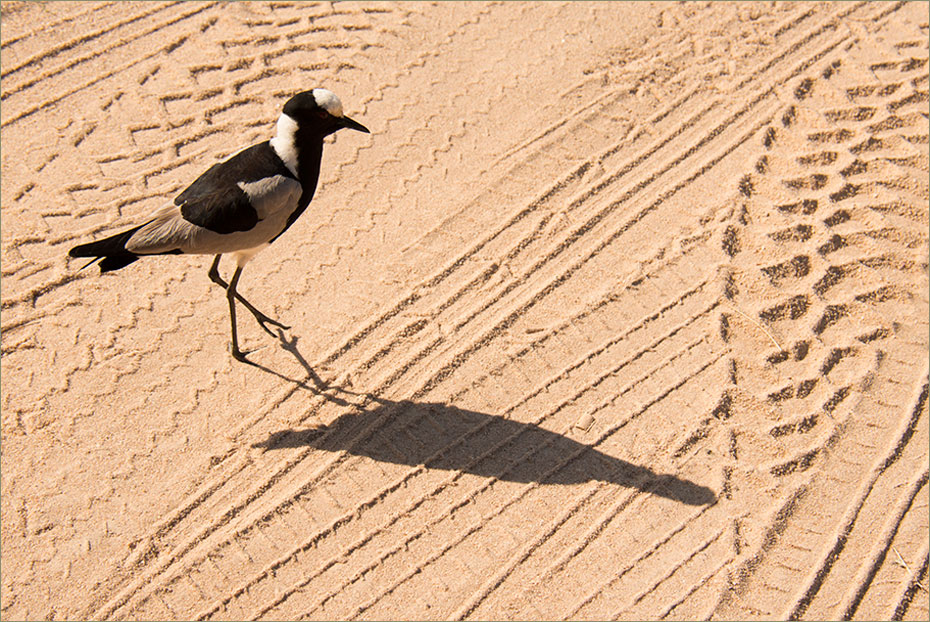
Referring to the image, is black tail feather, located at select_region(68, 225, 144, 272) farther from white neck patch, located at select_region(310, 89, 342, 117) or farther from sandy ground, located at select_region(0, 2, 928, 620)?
white neck patch, located at select_region(310, 89, 342, 117)

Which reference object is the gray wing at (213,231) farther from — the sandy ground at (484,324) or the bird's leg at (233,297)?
the sandy ground at (484,324)

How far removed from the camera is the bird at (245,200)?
12.2 ft

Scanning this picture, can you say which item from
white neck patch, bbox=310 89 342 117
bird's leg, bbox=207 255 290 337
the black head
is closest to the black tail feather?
bird's leg, bbox=207 255 290 337

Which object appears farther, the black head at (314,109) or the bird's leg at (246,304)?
the bird's leg at (246,304)

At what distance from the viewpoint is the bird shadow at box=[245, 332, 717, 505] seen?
3770 mm

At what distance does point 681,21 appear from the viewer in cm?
602

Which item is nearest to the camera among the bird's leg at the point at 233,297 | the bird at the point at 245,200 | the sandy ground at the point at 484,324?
the sandy ground at the point at 484,324

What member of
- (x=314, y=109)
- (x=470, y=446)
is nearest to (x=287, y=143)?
(x=314, y=109)

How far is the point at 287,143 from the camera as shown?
381cm

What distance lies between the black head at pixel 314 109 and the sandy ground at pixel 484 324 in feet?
3.37

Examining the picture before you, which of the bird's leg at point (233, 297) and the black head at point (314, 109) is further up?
the black head at point (314, 109)

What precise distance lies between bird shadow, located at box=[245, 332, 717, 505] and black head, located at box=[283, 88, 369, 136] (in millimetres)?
1357

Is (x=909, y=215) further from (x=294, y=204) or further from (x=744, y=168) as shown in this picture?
(x=294, y=204)

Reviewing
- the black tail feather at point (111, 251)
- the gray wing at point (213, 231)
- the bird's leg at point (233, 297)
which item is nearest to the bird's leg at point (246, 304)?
the bird's leg at point (233, 297)
